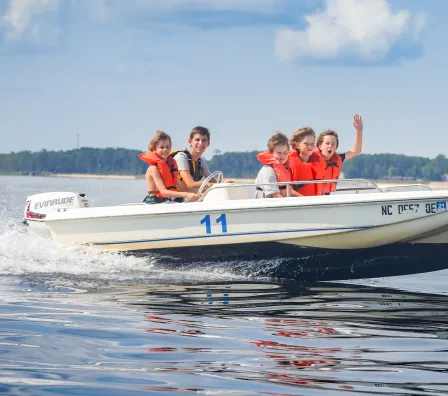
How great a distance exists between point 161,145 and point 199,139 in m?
0.44

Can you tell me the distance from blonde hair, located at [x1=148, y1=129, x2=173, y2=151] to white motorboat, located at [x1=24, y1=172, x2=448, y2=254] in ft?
2.76

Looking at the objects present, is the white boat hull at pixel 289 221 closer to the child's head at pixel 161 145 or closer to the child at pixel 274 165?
the child at pixel 274 165

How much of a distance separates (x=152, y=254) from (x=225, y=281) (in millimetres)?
869

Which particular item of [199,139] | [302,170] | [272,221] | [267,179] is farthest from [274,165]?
[199,139]

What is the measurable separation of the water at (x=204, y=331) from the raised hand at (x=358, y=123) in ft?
5.87

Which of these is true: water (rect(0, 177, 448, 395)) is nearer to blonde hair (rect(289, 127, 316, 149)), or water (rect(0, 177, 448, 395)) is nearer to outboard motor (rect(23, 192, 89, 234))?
outboard motor (rect(23, 192, 89, 234))

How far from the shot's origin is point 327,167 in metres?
8.74

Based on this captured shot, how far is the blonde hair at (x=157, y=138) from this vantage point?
9.02 m

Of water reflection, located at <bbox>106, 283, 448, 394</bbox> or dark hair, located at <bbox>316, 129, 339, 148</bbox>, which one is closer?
water reflection, located at <bbox>106, 283, 448, 394</bbox>

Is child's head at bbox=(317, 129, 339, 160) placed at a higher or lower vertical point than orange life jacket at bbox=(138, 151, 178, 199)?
higher

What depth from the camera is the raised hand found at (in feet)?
30.1

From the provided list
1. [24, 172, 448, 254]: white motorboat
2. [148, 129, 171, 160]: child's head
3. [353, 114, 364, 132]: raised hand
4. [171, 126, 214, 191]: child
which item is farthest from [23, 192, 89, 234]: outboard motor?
[353, 114, 364, 132]: raised hand

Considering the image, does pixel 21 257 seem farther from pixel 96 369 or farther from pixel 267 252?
pixel 96 369

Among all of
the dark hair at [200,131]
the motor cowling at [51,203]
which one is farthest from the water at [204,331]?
the dark hair at [200,131]
